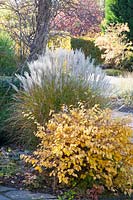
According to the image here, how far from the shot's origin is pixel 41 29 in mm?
7824

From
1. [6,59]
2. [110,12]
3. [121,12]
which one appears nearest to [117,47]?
[121,12]

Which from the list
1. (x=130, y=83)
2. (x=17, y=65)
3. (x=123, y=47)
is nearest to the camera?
(x=17, y=65)

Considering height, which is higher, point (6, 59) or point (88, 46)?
point (6, 59)

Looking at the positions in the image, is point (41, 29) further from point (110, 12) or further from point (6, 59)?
point (110, 12)

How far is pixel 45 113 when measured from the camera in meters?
5.43

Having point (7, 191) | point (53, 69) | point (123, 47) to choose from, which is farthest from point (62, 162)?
point (123, 47)

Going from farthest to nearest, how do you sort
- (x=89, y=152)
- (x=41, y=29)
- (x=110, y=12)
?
(x=110, y=12) → (x=41, y=29) → (x=89, y=152)

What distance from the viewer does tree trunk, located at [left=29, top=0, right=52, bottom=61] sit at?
764cm

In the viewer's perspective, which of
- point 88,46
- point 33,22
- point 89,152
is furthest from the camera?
point 88,46

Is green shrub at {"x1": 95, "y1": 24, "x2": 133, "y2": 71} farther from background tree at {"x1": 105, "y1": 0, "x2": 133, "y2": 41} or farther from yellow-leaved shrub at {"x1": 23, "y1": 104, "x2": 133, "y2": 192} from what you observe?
yellow-leaved shrub at {"x1": 23, "y1": 104, "x2": 133, "y2": 192}

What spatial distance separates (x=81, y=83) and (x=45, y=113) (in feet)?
1.81

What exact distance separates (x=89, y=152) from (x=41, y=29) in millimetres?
4158

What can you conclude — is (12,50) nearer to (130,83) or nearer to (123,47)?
(130,83)

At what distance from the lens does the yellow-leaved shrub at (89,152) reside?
401 centimetres
